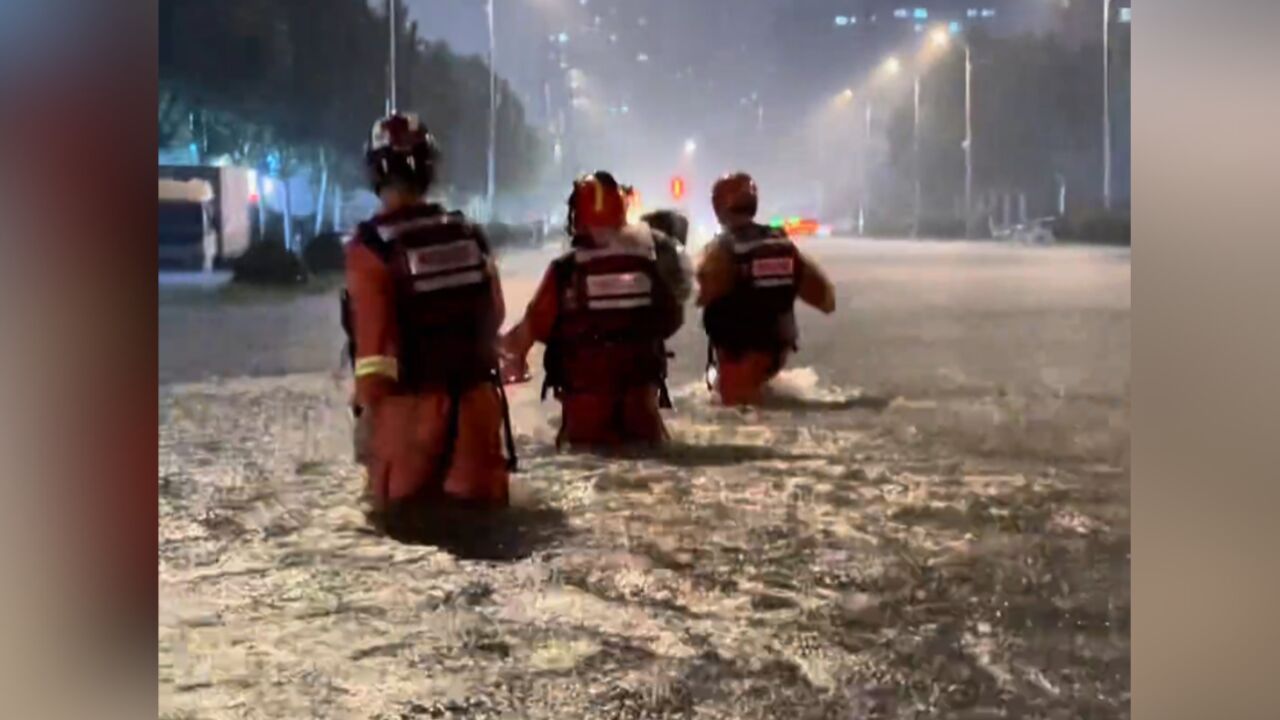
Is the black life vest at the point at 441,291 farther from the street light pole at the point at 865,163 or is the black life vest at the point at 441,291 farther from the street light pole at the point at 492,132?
the street light pole at the point at 865,163

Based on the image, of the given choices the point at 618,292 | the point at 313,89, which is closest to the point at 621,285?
the point at 618,292

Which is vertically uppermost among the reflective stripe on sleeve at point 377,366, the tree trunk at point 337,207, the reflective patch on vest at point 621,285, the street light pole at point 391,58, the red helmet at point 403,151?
the street light pole at point 391,58

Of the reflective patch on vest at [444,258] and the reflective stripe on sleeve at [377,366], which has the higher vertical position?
the reflective patch on vest at [444,258]

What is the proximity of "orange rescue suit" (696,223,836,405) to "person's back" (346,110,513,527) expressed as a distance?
14.2 inches

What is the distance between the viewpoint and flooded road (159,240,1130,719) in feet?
6.46

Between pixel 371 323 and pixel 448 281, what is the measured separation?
0.14 metres

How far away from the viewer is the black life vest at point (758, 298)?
6.64 ft

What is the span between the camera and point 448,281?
2.02 meters

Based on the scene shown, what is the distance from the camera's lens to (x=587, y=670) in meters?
1.96

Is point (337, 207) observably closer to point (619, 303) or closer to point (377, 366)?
point (377, 366)

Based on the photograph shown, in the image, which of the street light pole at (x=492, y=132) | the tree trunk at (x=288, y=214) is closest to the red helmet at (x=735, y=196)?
the street light pole at (x=492, y=132)

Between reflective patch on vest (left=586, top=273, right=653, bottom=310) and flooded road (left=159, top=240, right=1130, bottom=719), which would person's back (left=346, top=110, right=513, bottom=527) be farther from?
reflective patch on vest (left=586, top=273, right=653, bottom=310)
